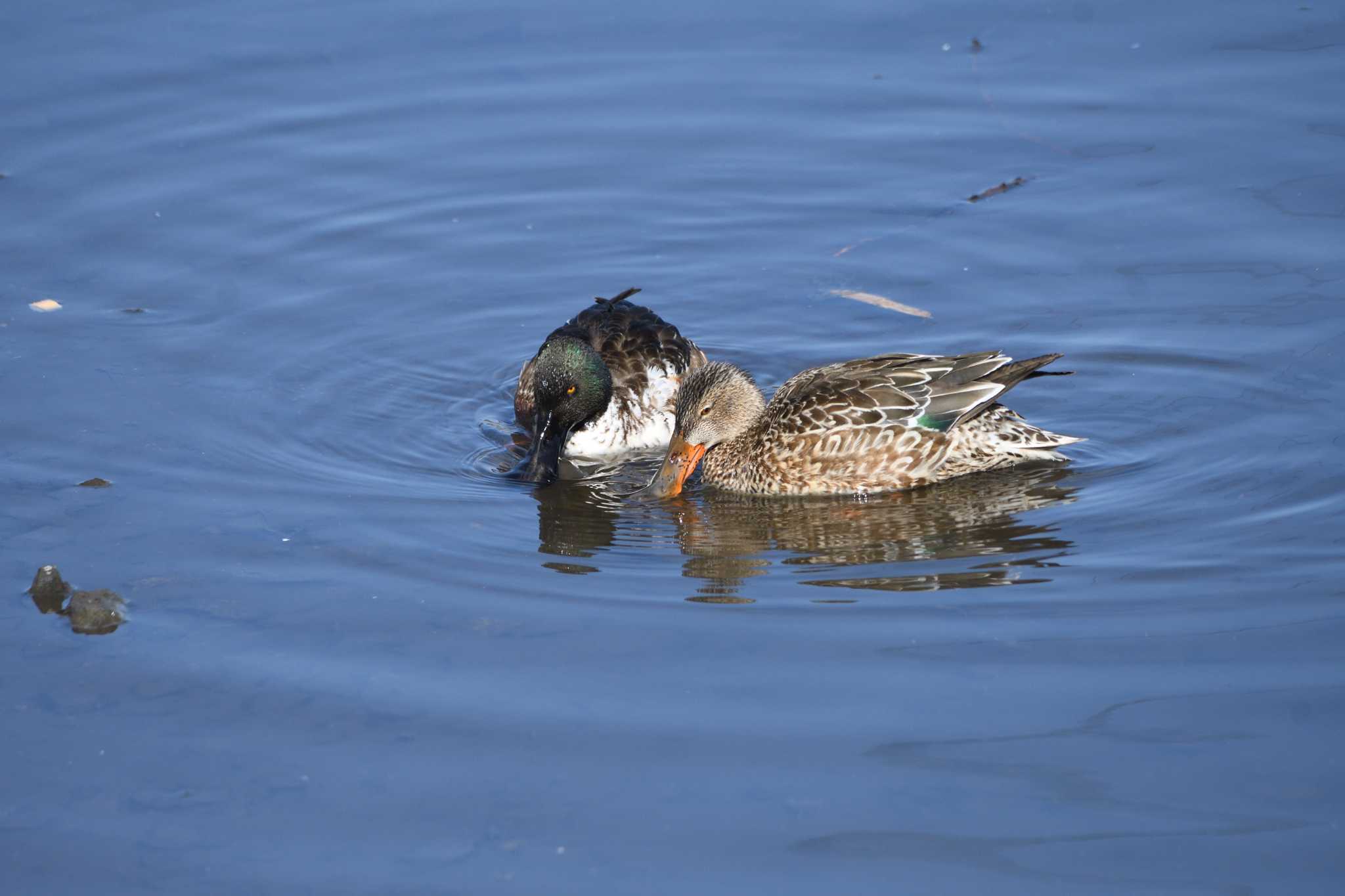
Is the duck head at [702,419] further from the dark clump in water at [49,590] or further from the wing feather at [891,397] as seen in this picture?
the dark clump in water at [49,590]

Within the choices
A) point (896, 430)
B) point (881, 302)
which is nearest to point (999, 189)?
point (881, 302)

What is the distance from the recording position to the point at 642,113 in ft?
40.2

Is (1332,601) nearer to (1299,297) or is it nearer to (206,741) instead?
→ (1299,297)

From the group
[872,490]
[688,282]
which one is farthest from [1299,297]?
[688,282]

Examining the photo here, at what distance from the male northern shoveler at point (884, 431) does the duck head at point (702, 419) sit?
0.03 feet

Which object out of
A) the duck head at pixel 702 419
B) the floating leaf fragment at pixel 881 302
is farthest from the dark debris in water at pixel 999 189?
the duck head at pixel 702 419

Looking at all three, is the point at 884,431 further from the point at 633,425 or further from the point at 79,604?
the point at 79,604

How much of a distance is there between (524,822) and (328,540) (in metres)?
2.50

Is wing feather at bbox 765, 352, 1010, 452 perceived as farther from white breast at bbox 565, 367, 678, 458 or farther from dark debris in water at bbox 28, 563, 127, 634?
dark debris in water at bbox 28, 563, 127, 634

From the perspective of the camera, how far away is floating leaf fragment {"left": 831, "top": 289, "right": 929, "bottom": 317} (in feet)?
31.7

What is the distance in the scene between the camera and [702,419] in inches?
333

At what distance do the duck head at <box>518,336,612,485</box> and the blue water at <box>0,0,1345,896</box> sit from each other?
0.75 feet

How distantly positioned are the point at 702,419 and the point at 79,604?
343 cm

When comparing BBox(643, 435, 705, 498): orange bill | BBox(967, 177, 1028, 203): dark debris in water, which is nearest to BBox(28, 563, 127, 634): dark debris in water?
BBox(643, 435, 705, 498): orange bill
